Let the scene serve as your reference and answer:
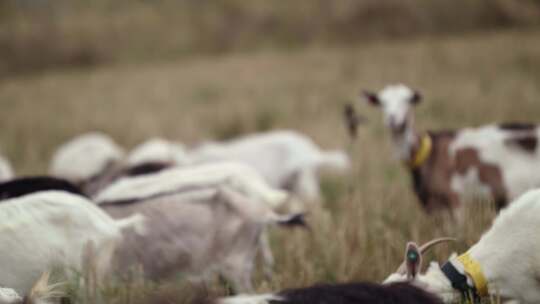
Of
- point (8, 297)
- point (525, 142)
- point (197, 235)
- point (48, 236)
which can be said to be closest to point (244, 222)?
point (197, 235)

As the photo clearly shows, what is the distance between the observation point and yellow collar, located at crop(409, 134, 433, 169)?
5562mm

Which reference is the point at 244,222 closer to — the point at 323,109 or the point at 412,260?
the point at 412,260

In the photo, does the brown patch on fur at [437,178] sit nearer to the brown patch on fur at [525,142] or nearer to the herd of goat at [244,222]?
the herd of goat at [244,222]

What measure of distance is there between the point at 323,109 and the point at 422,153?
643 cm

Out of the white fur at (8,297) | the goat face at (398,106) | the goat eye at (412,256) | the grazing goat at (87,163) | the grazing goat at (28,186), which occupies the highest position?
the goat face at (398,106)

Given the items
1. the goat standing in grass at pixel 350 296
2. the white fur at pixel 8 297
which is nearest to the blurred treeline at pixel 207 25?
the goat standing in grass at pixel 350 296

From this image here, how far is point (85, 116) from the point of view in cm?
1266

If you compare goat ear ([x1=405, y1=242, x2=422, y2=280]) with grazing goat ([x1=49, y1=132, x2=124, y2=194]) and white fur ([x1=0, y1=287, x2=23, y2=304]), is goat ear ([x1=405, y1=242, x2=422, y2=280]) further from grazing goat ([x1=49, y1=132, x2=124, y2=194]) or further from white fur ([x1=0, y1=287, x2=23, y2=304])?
grazing goat ([x1=49, y1=132, x2=124, y2=194])

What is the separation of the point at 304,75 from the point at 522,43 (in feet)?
17.2

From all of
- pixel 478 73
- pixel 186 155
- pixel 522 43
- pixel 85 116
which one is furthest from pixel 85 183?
pixel 522 43

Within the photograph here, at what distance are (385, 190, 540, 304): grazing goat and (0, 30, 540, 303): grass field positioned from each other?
31.3 inches

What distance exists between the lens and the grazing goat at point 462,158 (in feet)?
16.6

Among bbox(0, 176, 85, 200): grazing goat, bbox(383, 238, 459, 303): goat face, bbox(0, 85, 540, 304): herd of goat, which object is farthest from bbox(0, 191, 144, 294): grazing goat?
bbox(383, 238, 459, 303): goat face

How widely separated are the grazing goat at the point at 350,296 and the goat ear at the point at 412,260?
7.5 inches
